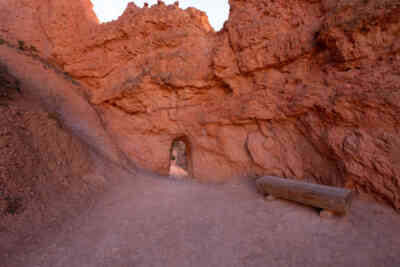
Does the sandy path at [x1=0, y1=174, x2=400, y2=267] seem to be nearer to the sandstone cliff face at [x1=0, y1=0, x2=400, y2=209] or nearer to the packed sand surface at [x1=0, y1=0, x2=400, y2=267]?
the packed sand surface at [x1=0, y1=0, x2=400, y2=267]

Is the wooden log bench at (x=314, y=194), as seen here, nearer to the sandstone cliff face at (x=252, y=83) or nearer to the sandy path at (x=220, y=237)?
the sandy path at (x=220, y=237)

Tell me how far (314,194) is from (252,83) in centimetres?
390

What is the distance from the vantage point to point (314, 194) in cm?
334

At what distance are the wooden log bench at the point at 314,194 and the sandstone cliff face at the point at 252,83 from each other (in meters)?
1.13

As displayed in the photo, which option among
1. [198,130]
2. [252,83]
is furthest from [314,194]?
[198,130]

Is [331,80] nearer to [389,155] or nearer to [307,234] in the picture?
[389,155]

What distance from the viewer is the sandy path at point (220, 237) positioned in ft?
8.04

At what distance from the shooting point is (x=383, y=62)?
12.0 feet

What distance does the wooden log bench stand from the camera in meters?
3.08

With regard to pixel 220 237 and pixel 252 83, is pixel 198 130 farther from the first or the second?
pixel 220 237

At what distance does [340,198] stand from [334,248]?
0.91 meters

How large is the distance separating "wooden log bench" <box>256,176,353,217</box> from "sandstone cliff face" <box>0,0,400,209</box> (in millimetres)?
1132

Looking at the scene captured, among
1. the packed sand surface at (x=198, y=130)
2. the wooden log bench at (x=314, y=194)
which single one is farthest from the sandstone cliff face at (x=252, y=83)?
the wooden log bench at (x=314, y=194)

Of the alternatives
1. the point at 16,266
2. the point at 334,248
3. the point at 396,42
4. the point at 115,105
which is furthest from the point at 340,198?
the point at 115,105
